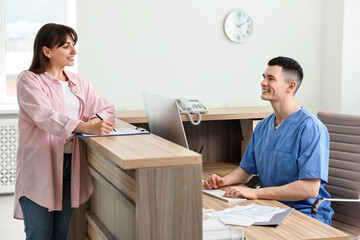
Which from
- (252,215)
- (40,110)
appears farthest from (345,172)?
(40,110)

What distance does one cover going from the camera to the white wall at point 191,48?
495 centimetres

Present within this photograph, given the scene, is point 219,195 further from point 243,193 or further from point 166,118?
point 166,118

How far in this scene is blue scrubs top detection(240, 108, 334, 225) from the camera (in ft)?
7.43

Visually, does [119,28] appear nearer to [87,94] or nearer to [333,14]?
[333,14]

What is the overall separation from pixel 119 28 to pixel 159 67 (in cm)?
54

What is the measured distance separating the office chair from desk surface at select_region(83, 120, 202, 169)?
118 cm

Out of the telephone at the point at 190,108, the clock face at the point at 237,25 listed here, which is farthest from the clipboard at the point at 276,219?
the clock face at the point at 237,25

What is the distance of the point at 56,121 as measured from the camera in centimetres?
201

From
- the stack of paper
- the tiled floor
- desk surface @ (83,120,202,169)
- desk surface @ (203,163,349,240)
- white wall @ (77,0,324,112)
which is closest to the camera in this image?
desk surface @ (83,120,202,169)

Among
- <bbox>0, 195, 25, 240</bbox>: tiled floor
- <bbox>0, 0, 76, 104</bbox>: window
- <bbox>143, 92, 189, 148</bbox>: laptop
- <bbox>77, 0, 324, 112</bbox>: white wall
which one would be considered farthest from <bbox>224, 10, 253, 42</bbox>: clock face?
<bbox>143, 92, 189, 148</bbox>: laptop

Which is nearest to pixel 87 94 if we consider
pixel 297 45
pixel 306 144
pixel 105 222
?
pixel 105 222

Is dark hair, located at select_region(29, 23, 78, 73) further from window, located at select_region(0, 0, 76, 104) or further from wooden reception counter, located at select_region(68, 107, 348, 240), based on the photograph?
window, located at select_region(0, 0, 76, 104)

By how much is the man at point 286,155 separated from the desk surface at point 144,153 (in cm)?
62

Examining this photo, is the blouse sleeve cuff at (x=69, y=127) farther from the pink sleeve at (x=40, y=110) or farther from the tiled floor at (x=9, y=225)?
the tiled floor at (x=9, y=225)
